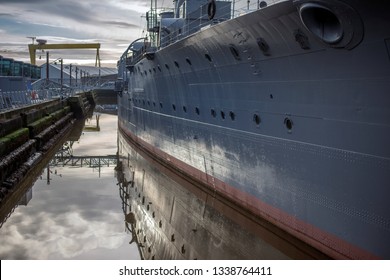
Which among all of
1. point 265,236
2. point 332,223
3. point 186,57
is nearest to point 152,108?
point 186,57

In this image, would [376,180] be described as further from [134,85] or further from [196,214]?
[134,85]

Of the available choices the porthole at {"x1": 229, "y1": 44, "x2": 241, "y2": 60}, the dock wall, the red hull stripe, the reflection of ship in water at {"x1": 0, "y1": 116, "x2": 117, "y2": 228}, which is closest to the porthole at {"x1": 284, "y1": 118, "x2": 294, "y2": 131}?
the red hull stripe

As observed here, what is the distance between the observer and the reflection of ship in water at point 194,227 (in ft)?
38.0

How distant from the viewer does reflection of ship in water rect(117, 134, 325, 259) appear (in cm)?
1159

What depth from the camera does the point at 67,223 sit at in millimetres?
14828

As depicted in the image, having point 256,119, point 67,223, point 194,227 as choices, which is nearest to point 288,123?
point 256,119

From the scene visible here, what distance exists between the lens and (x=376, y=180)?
28.9 ft

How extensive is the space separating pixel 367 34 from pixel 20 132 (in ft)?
60.5

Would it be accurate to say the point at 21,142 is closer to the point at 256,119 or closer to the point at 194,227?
the point at 194,227

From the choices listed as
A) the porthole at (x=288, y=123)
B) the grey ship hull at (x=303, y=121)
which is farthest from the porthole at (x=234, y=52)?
the porthole at (x=288, y=123)

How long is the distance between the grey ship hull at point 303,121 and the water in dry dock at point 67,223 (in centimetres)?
361

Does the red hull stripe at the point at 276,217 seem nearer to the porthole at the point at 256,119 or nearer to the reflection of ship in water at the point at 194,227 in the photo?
the reflection of ship in water at the point at 194,227

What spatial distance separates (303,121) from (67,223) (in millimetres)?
7813

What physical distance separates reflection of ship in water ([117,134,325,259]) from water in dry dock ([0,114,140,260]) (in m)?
0.54
